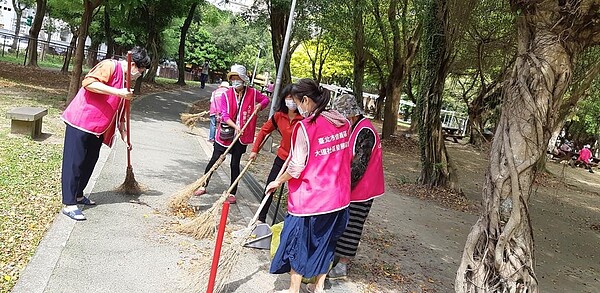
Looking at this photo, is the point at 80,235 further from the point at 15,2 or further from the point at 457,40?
the point at 15,2

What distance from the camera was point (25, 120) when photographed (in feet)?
25.0

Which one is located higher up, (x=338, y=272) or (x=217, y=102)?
(x=217, y=102)

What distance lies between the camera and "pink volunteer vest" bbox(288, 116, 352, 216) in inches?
140

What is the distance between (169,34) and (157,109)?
2007 centimetres

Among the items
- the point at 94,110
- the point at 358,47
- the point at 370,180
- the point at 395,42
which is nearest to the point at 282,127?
the point at 370,180

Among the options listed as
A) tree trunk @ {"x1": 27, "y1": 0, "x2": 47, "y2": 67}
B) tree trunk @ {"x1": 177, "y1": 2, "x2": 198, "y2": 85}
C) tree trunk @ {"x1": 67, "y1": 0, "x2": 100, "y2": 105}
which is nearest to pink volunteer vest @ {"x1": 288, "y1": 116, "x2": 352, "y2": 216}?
tree trunk @ {"x1": 67, "y1": 0, "x2": 100, "y2": 105}

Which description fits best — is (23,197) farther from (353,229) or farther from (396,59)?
(396,59)

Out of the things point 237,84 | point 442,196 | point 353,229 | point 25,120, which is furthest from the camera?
point 442,196

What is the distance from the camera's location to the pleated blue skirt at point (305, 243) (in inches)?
144

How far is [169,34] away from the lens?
34031 millimetres

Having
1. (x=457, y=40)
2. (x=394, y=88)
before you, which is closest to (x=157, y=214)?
(x=457, y=40)

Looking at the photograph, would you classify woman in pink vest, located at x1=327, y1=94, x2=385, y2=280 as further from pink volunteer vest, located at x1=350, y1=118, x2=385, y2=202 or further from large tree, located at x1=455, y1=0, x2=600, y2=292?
large tree, located at x1=455, y1=0, x2=600, y2=292

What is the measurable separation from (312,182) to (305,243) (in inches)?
18.1

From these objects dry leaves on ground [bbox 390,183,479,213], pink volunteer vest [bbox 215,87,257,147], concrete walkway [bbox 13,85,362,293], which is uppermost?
pink volunteer vest [bbox 215,87,257,147]
